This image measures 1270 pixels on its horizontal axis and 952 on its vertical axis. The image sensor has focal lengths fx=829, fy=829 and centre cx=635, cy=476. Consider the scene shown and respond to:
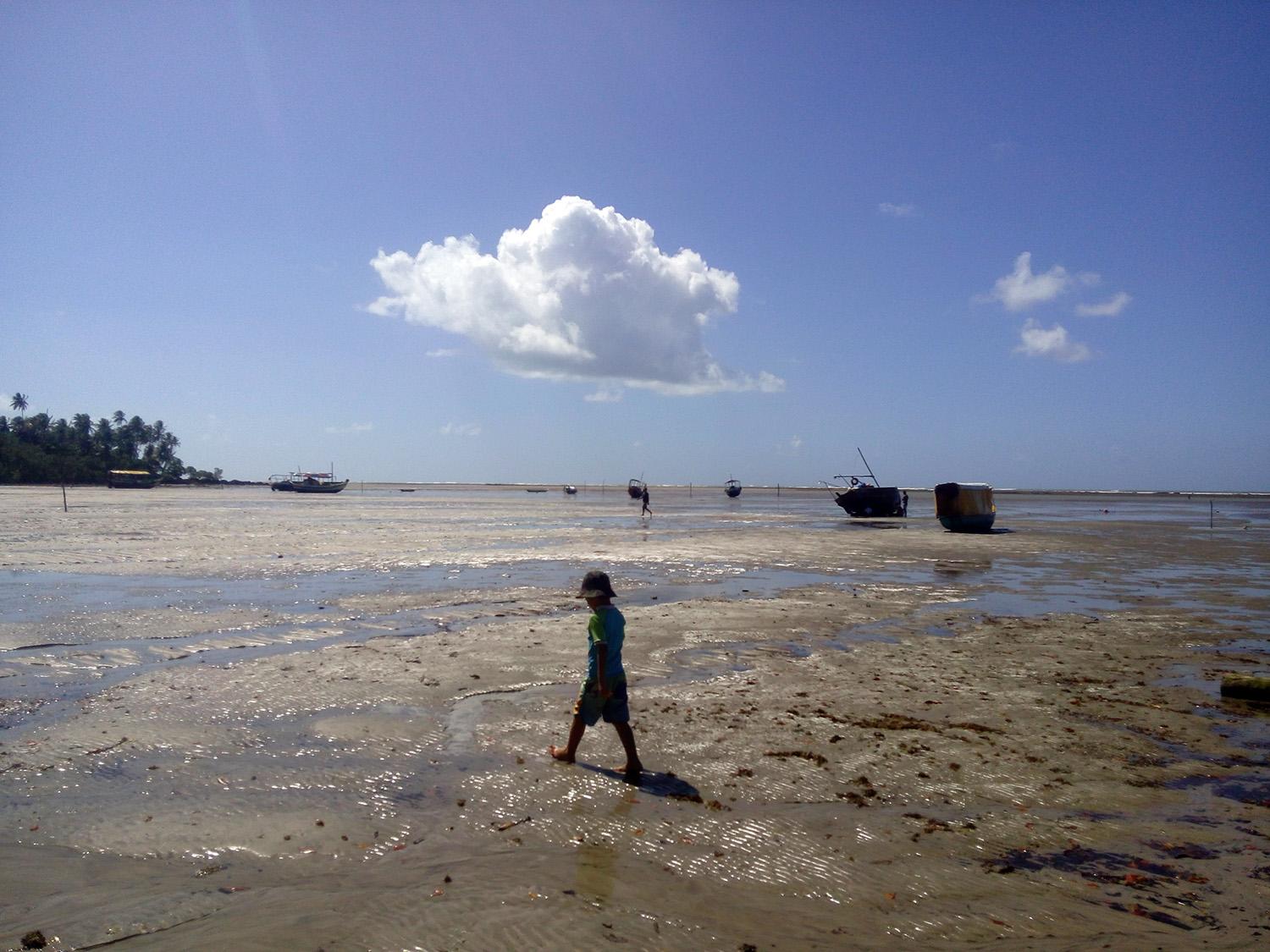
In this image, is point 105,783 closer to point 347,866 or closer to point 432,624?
point 347,866

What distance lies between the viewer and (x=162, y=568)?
21.0 metres

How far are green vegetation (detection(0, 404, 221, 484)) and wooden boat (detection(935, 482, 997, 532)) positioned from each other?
344 feet

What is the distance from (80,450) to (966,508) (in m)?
130

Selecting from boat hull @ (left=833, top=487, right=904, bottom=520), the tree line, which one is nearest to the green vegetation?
the tree line

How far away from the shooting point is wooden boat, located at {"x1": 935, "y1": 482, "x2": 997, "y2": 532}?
39.2 meters

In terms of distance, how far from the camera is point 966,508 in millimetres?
39250

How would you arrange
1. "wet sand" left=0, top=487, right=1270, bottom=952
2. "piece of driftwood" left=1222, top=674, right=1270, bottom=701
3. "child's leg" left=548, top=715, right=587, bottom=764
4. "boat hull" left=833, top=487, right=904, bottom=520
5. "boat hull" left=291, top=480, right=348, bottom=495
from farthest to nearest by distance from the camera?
"boat hull" left=291, top=480, right=348, bottom=495 < "boat hull" left=833, top=487, right=904, bottom=520 < "piece of driftwood" left=1222, top=674, right=1270, bottom=701 < "child's leg" left=548, top=715, right=587, bottom=764 < "wet sand" left=0, top=487, right=1270, bottom=952

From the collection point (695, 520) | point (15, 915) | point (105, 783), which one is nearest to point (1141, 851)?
point (15, 915)

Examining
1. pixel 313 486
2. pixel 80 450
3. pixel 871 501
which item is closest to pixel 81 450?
pixel 80 450

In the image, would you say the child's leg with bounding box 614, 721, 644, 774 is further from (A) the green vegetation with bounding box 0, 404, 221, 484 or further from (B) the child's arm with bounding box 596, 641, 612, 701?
(A) the green vegetation with bounding box 0, 404, 221, 484

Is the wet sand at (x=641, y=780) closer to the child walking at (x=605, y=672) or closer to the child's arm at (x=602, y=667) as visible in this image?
the child walking at (x=605, y=672)

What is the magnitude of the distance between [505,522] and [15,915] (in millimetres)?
39663

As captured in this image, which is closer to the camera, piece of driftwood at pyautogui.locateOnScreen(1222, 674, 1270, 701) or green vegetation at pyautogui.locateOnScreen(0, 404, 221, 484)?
piece of driftwood at pyautogui.locateOnScreen(1222, 674, 1270, 701)

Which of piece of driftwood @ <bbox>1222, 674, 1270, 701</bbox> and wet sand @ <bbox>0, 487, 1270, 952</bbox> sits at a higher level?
piece of driftwood @ <bbox>1222, 674, 1270, 701</bbox>
